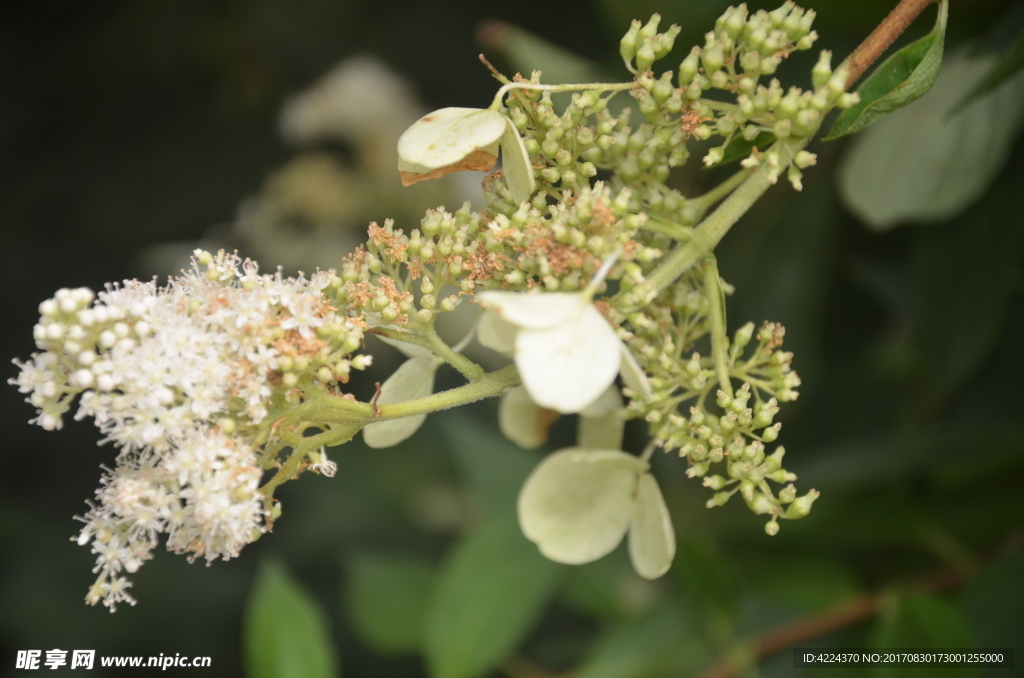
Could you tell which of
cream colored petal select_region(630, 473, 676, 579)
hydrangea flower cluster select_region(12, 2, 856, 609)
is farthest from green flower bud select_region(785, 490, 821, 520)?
cream colored petal select_region(630, 473, 676, 579)

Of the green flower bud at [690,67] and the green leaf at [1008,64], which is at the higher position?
the green flower bud at [690,67]

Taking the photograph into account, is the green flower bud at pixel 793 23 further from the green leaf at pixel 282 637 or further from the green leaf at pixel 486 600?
the green leaf at pixel 282 637

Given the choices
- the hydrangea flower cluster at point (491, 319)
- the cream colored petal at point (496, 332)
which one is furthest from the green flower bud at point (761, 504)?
the cream colored petal at point (496, 332)

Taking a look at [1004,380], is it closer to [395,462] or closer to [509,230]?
[509,230]

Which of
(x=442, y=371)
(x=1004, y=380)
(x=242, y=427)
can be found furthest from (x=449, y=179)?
(x=242, y=427)

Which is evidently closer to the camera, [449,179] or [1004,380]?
[1004,380]

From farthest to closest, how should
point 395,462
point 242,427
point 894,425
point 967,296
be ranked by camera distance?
1. point 395,462
2. point 894,425
3. point 967,296
4. point 242,427

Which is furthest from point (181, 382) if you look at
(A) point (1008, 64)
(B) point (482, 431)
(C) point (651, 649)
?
(B) point (482, 431)
